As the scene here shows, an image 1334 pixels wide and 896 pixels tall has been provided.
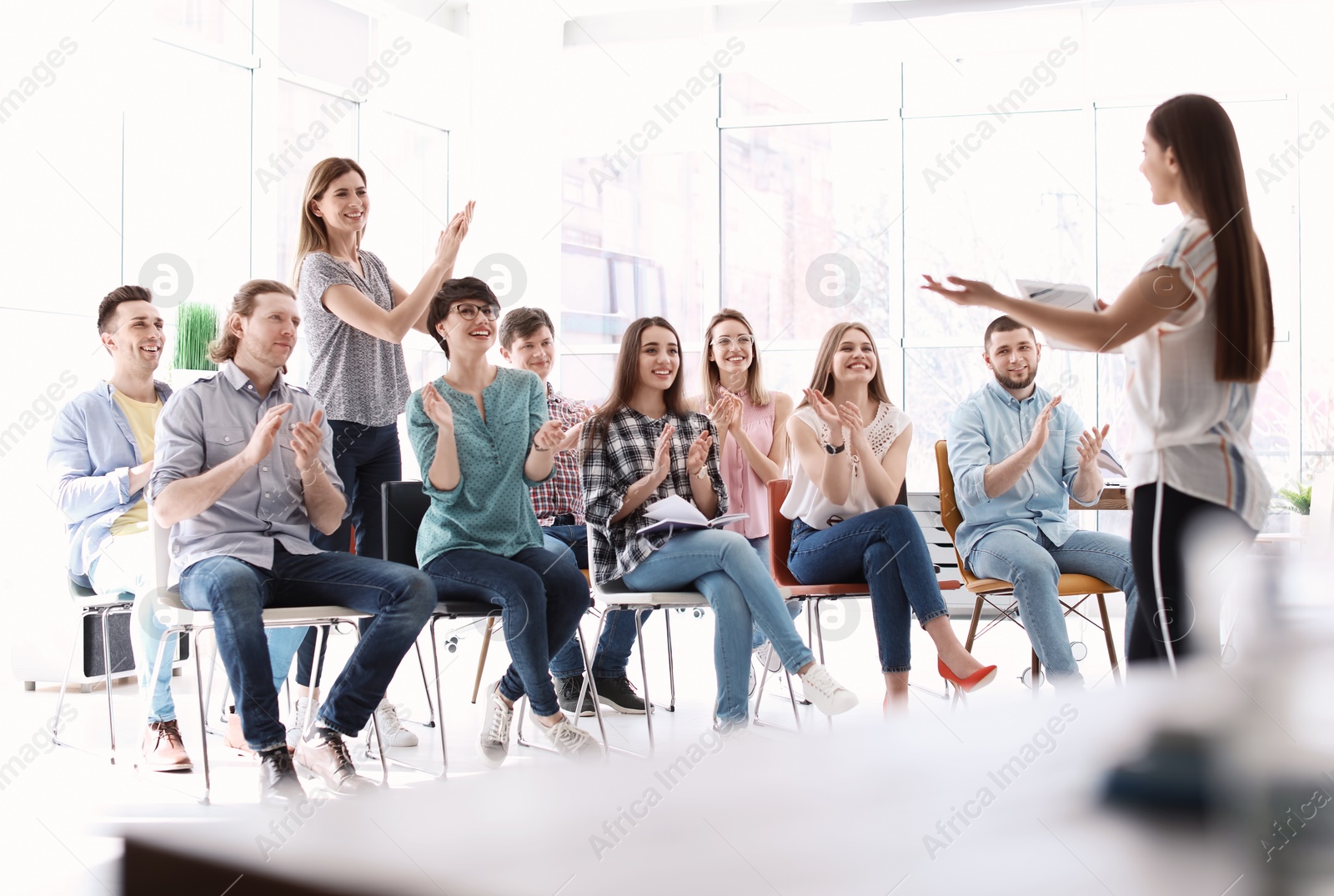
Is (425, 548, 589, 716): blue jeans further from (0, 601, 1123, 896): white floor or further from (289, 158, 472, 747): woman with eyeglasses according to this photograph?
(289, 158, 472, 747): woman with eyeglasses

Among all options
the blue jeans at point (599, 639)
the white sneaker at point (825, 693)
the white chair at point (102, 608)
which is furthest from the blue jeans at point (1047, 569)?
the white chair at point (102, 608)

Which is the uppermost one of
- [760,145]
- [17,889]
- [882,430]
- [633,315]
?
[760,145]

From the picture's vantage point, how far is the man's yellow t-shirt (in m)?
2.93

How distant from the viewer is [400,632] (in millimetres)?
2412

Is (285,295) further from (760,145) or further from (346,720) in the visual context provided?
(760,145)

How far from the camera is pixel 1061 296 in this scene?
58.4 inches

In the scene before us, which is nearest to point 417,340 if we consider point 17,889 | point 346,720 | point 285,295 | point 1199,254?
point 285,295

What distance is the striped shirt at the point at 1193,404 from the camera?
127cm

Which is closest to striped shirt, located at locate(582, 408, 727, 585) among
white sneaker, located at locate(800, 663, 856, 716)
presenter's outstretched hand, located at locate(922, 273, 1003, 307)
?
white sneaker, located at locate(800, 663, 856, 716)

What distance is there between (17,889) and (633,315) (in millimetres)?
5286

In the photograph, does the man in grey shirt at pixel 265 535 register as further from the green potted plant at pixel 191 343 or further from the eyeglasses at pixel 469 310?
the green potted plant at pixel 191 343

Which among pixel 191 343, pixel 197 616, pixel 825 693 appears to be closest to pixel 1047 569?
pixel 825 693

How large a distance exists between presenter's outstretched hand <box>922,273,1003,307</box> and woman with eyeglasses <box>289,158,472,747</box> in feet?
4.89

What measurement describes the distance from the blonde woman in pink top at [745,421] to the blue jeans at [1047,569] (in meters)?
0.72
